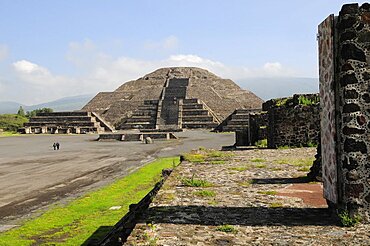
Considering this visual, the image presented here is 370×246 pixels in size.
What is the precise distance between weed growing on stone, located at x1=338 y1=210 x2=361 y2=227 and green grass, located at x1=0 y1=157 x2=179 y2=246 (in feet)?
16.8

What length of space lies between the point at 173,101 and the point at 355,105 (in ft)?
222

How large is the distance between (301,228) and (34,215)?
7479 millimetres

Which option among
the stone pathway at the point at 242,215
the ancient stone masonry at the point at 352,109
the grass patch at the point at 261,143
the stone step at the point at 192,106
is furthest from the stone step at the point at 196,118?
the ancient stone masonry at the point at 352,109

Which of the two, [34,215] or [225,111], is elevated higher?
[225,111]

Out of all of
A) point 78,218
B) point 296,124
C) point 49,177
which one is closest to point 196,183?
point 78,218

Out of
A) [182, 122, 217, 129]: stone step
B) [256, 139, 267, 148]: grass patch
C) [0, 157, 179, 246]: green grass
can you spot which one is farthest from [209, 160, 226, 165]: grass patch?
[182, 122, 217, 129]: stone step

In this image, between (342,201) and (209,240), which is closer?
(209,240)

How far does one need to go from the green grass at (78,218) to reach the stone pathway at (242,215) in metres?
2.07

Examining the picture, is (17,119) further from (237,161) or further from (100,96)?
(237,161)

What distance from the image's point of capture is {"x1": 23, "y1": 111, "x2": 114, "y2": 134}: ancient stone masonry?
61463 millimetres

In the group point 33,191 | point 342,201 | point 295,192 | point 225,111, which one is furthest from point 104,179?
point 225,111

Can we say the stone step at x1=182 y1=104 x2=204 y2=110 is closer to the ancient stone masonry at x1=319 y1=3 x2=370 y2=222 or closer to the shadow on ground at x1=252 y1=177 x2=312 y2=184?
the shadow on ground at x1=252 y1=177 x2=312 y2=184

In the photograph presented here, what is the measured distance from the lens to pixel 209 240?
5.06m

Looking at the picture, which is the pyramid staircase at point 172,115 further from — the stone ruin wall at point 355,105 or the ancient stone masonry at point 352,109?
the stone ruin wall at point 355,105
